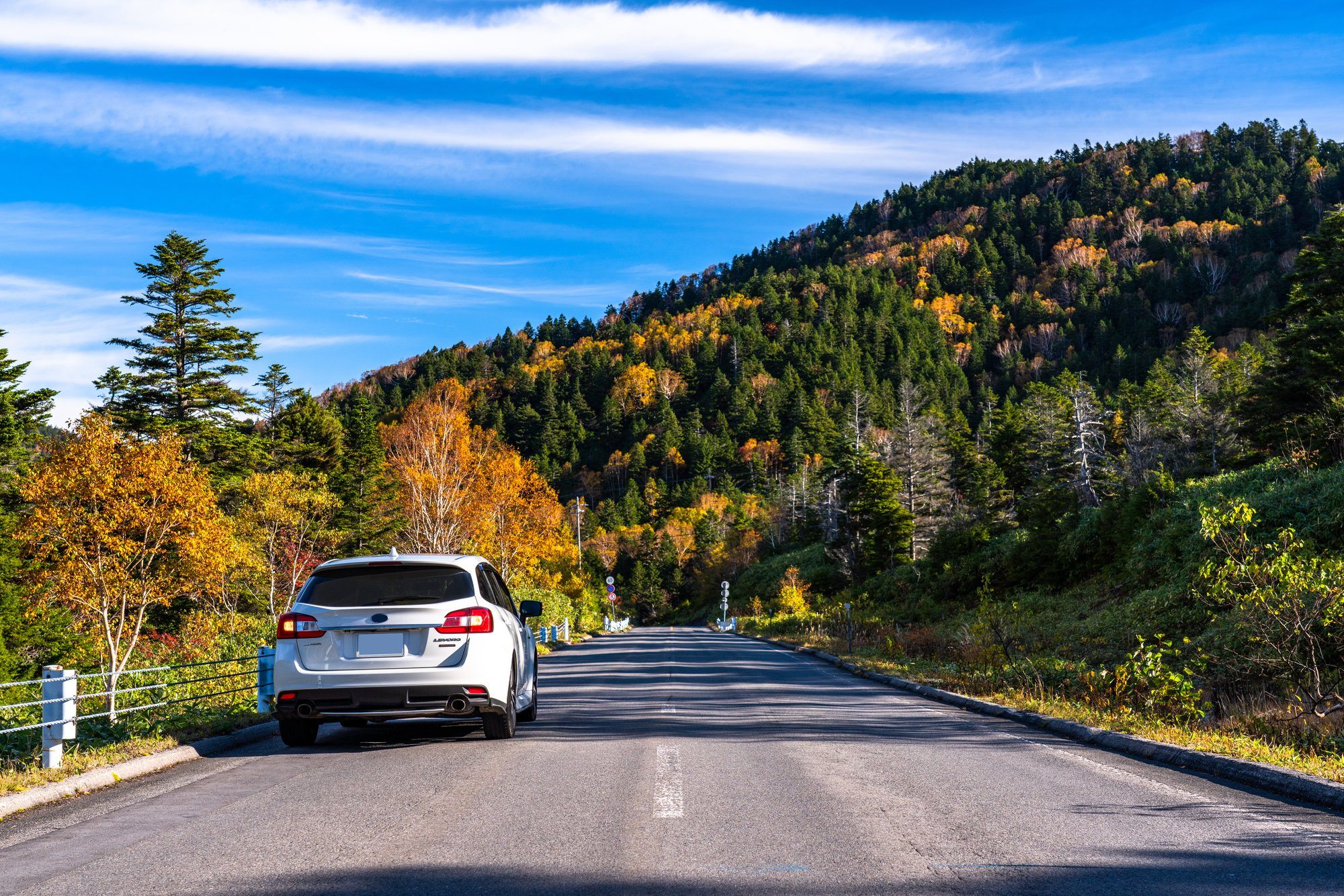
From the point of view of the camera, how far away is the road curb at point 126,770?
6.65 m

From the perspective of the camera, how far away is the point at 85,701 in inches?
845

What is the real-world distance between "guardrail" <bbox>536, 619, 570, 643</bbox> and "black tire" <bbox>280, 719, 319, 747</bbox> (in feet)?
80.2

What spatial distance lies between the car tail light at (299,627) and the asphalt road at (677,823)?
118 centimetres

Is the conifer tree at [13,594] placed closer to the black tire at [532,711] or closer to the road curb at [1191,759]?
the black tire at [532,711]

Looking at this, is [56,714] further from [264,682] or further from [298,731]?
[264,682]

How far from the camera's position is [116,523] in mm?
24438

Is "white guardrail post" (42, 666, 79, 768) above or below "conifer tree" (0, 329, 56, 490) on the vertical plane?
below

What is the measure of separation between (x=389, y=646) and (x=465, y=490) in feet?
115

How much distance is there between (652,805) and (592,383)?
6720 inches

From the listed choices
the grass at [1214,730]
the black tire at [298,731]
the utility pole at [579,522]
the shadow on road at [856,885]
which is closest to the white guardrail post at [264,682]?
the black tire at [298,731]

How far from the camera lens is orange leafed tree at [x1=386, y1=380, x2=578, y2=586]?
42.4 m

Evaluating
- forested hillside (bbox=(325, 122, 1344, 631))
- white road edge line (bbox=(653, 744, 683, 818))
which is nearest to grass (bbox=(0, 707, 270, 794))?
white road edge line (bbox=(653, 744, 683, 818))

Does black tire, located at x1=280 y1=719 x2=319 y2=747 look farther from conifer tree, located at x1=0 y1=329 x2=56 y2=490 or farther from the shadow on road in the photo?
conifer tree, located at x1=0 y1=329 x2=56 y2=490

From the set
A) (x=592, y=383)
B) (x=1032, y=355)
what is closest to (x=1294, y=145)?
(x=1032, y=355)
